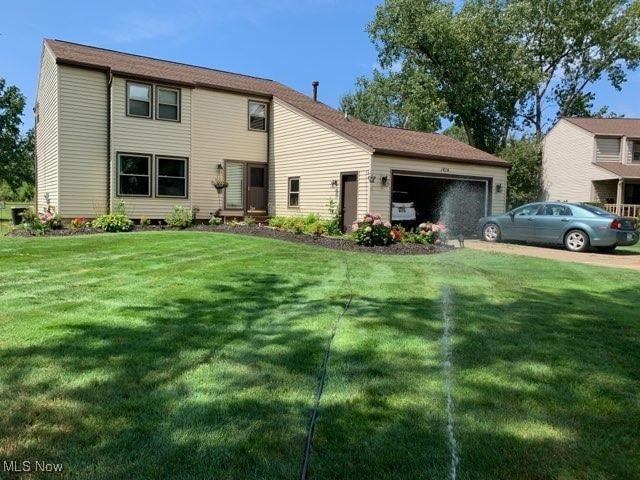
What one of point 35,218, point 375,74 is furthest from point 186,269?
point 375,74

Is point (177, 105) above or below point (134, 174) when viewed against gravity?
above

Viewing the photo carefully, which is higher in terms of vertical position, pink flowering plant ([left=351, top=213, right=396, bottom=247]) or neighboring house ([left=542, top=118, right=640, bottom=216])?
neighboring house ([left=542, top=118, right=640, bottom=216])

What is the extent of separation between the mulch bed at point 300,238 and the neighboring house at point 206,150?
7.47ft

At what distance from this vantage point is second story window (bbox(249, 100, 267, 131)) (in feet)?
68.1

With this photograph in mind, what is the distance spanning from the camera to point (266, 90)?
21531 mm

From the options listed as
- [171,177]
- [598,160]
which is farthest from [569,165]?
[171,177]

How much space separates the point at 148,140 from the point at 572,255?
45.7 feet

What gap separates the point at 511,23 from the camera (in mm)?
33719

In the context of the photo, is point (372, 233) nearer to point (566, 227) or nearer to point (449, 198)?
point (566, 227)

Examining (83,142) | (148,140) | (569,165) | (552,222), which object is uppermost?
(569,165)

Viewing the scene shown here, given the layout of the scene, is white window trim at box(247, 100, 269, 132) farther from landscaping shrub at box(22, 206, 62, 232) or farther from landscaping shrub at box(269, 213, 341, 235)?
landscaping shrub at box(22, 206, 62, 232)

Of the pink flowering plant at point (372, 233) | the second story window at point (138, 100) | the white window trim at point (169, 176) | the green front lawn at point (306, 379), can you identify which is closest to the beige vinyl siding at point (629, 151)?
the pink flowering plant at point (372, 233)

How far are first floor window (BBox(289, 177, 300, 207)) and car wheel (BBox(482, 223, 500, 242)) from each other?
22.4 feet
